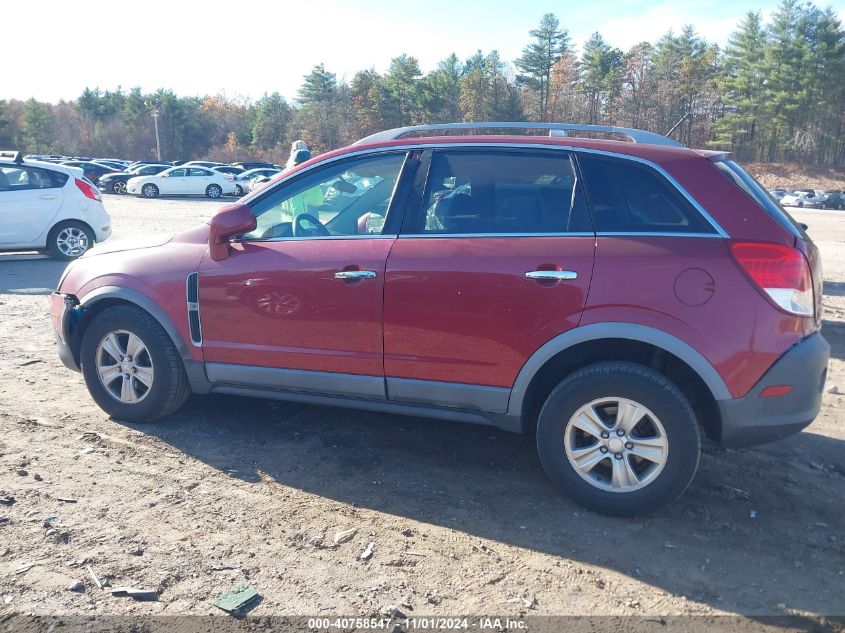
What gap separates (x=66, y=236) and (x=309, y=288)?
9.39 m

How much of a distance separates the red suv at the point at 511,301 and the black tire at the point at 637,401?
1 cm

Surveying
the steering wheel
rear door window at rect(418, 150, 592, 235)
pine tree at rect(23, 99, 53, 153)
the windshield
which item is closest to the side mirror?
the steering wheel

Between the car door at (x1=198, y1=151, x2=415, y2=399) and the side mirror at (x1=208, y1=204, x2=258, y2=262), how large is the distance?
0.06 meters

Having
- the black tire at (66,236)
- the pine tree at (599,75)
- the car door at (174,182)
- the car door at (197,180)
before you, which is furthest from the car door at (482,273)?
the pine tree at (599,75)

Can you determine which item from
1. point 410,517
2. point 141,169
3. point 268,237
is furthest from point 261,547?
point 141,169

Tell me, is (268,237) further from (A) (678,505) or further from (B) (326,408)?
(A) (678,505)

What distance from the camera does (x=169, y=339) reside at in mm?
4598

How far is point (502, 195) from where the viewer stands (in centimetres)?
395

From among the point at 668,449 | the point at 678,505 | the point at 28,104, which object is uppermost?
the point at 28,104

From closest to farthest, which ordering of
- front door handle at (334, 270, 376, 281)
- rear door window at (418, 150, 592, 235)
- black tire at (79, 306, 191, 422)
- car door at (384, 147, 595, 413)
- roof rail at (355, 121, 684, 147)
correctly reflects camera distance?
car door at (384, 147, 595, 413)
rear door window at (418, 150, 592, 235)
front door handle at (334, 270, 376, 281)
roof rail at (355, 121, 684, 147)
black tire at (79, 306, 191, 422)

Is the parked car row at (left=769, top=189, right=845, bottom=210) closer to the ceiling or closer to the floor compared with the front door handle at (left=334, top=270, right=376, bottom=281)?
closer to the floor

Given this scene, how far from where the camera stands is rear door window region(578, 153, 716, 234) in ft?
11.8

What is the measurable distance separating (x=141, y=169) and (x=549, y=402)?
40752 millimetres

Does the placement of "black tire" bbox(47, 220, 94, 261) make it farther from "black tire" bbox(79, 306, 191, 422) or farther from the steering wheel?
the steering wheel
